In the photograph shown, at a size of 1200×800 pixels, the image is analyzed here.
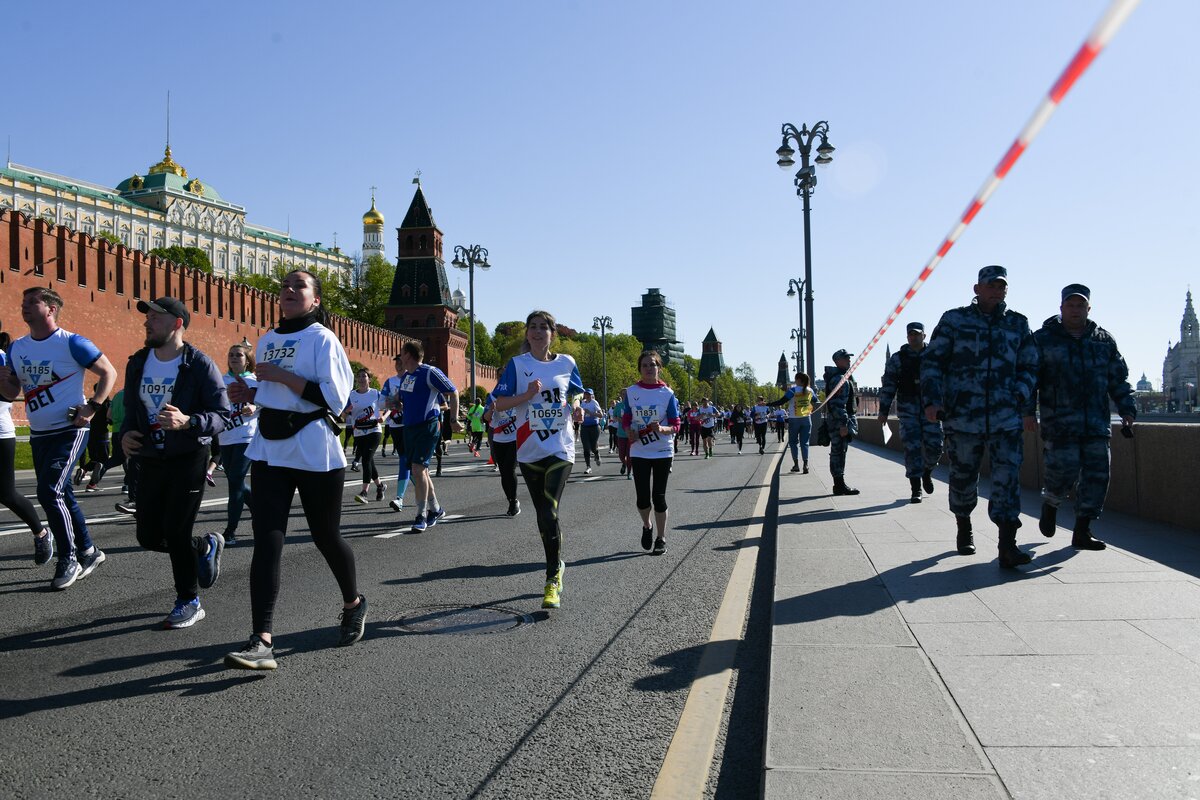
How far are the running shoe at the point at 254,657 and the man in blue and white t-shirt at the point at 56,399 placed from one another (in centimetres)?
287

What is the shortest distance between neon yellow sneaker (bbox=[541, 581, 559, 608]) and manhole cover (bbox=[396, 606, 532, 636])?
186mm

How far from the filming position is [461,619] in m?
5.51

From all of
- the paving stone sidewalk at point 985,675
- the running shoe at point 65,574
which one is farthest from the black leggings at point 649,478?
the running shoe at point 65,574

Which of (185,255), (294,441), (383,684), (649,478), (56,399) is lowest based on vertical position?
(383,684)

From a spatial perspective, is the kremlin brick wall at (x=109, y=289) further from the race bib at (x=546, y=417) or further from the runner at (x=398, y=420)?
the race bib at (x=546, y=417)

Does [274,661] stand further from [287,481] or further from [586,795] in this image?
[586,795]

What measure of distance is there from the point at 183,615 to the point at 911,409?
28.5ft

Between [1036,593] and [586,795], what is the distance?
344 cm

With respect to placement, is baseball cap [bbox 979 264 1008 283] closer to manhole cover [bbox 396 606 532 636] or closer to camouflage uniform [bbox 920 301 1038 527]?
camouflage uniform [bbox 920 301 1038 527]

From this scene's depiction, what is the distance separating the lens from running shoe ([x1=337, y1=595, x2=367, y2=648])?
4.88 meters

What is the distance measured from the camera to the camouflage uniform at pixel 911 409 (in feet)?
36.1

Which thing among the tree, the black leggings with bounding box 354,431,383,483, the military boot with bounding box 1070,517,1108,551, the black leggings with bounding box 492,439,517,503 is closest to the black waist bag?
the military boot with bounding box 1070,517,1108,551

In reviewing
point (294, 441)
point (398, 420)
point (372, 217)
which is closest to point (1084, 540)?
point (294, 441)

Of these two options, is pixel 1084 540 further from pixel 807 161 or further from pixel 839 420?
pixel 807 161
